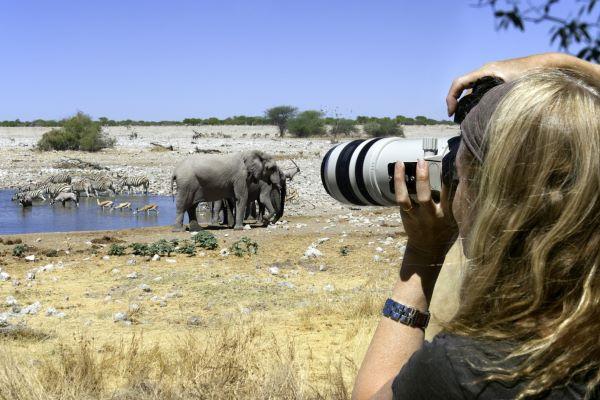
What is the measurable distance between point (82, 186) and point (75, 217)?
17.6 ft

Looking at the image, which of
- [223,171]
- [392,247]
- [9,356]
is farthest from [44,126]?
[9,356]

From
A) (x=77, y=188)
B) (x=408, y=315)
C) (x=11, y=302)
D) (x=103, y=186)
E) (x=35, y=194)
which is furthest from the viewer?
(x=103, y=186)

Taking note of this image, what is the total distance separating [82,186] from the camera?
2658 cm

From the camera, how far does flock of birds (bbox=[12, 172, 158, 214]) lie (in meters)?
24.0

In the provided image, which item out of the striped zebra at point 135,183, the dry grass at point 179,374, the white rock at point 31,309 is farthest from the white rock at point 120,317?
the striped zebra at point 135,183

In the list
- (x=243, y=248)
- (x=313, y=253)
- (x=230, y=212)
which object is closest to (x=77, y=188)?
(x=230, y=212)

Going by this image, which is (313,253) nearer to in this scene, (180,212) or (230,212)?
(180,212)

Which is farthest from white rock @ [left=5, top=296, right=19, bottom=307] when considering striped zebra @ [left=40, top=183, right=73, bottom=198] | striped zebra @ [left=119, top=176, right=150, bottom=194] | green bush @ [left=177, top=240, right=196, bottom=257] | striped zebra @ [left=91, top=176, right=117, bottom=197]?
striped zebra @ [left=119, top=176, right=150, bottom=194]

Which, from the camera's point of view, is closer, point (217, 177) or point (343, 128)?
point (217, 177)

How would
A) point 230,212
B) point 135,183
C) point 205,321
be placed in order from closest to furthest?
point 205,321 → point 230,212 → point 135,183

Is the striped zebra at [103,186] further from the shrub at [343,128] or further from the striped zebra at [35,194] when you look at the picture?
the shrub at [343,128]

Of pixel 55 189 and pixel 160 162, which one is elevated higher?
pixel 160 162

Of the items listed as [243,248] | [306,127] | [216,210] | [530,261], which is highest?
[530,261]

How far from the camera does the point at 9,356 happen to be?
4.62m
